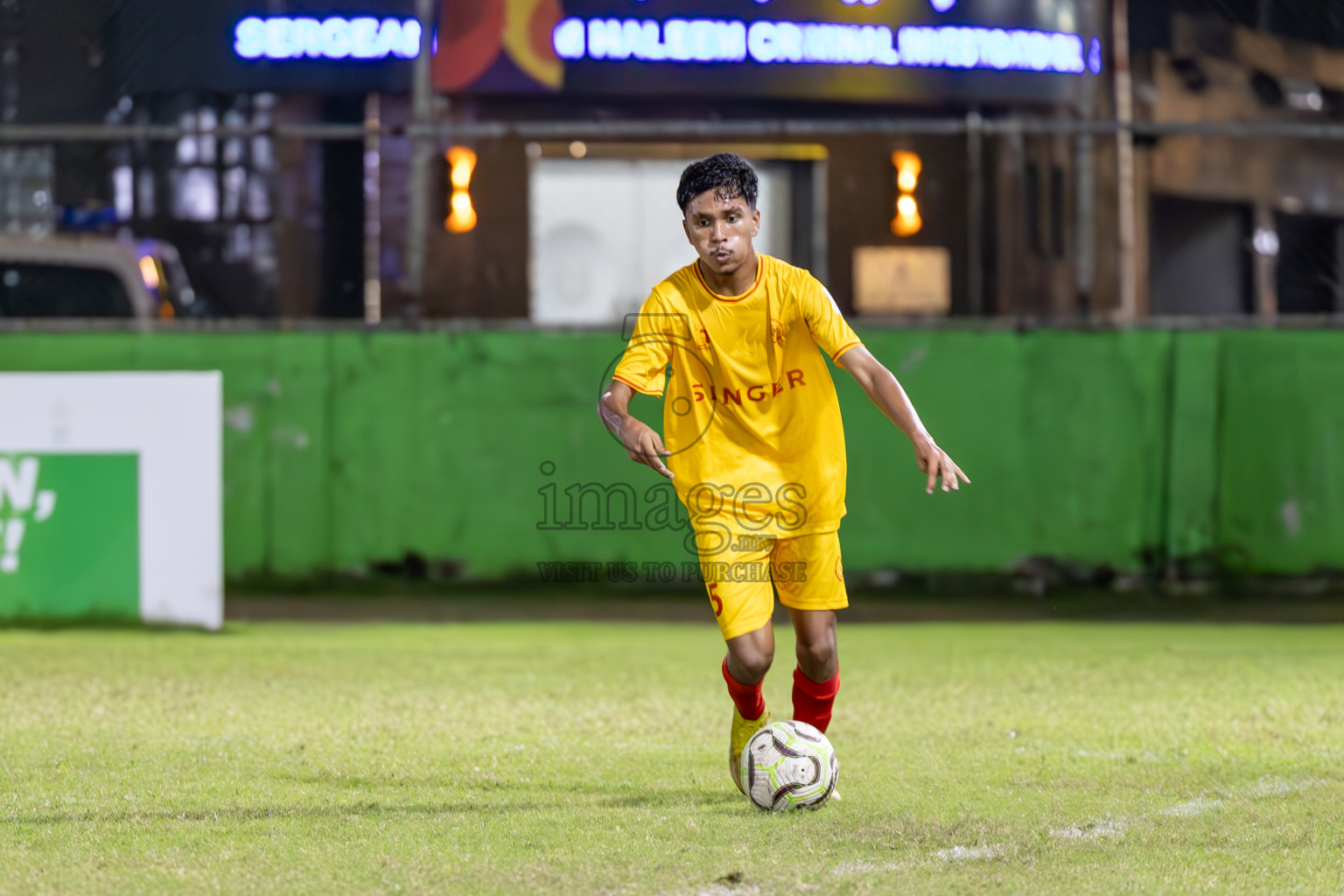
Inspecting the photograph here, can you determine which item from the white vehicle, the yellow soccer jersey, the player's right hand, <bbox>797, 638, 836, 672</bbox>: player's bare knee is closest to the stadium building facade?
the white vehicle

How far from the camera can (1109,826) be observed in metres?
4.16

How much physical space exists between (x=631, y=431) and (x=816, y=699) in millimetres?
1056

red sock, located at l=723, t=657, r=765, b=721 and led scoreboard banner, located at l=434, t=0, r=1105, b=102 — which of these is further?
led scoreboard banner, located at l=434, t=0, r=1105, b=102

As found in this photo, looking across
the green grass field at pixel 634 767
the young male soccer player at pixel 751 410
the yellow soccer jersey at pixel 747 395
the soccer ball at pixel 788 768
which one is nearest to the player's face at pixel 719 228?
the young male soccer player at pixel 751 410

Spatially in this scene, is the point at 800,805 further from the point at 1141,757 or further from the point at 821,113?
the point at 821,113

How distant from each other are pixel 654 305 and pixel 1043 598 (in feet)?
18.6

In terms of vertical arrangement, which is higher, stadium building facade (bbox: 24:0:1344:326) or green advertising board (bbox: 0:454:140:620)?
stadium building facade (bbox: 24:0:1344:326)

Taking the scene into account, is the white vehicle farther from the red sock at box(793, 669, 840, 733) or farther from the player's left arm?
the player's left arm

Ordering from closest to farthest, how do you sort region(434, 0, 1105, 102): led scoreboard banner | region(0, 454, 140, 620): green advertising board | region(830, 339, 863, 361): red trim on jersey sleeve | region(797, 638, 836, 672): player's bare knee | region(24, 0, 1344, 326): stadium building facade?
region(830, 339, 863, 361): red trim on jersey sleeve < region(797, 638, 836, 672): player's bare knee < region(0, 454, 140, 620): green advertising board < region(24, 0, 1344, 326): stadium building facade < region(434, 0, 1105, 102): led scoreboard banner

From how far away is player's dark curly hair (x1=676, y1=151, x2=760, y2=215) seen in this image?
13.8 ft

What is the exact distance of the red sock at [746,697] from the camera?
4523 mm

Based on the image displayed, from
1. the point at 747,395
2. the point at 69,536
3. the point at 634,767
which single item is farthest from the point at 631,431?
the point at 69,536

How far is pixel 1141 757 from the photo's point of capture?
17.0ft

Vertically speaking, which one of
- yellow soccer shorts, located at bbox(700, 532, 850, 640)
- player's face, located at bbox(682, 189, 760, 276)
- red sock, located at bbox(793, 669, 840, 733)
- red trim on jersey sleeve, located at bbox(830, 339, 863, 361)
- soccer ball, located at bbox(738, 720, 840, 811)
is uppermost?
player's face, located at bbox(682, 189, 760, 276)
